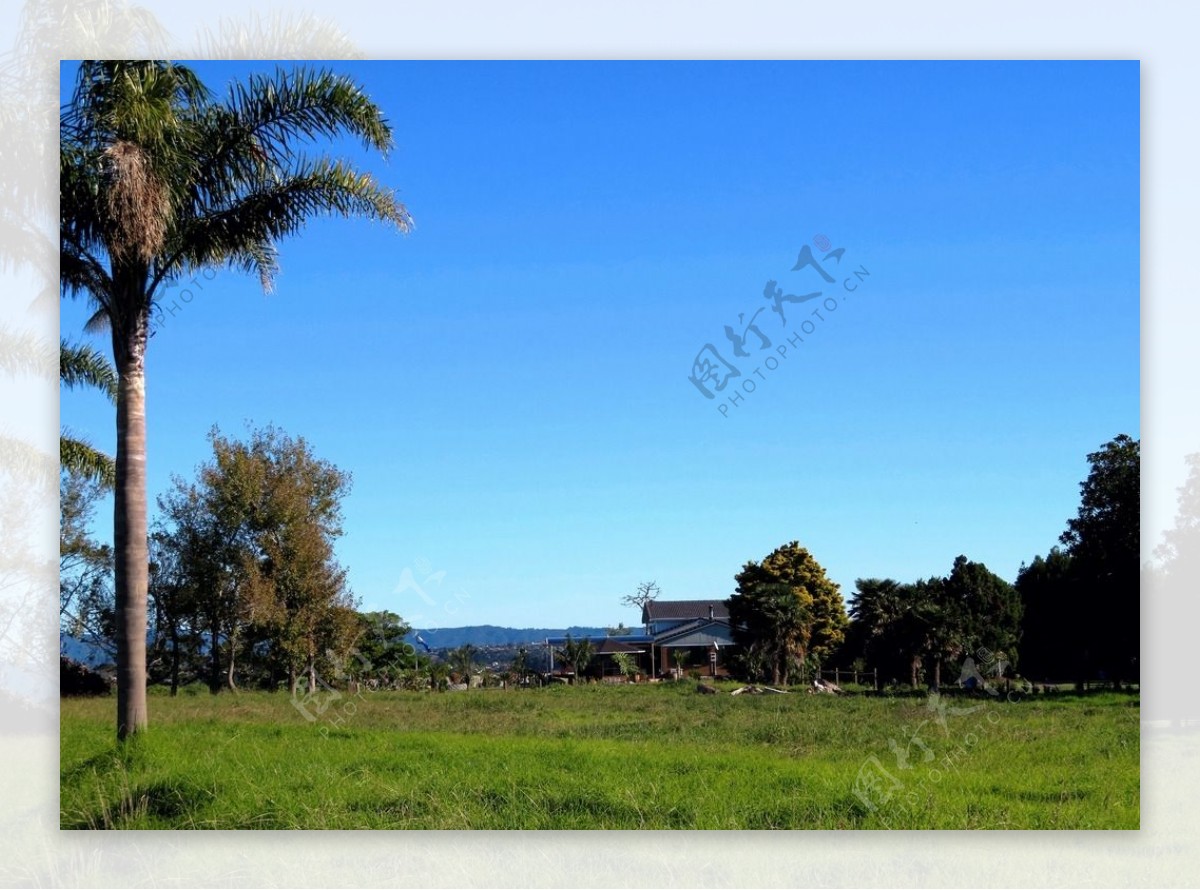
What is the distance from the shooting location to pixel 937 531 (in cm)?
866

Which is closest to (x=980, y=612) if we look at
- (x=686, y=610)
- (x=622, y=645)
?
(x=686, y=610)

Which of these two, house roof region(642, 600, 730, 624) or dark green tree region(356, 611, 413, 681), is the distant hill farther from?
house roof region(642, 600, 730, 624)

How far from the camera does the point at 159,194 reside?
7516 mm

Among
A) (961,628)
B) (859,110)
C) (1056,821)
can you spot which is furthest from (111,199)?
(961,628)

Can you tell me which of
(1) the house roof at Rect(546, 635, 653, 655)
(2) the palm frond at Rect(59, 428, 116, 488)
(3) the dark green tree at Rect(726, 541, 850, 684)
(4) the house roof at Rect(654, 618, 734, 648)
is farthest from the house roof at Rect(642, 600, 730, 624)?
(2) the palm frond at Rect(59, 428, 116, 488)

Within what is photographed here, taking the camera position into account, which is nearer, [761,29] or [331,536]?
[761,29]

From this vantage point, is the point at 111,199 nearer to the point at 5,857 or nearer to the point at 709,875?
the point at 5,857

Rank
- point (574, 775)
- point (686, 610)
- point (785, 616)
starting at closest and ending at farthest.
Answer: point (574, 775), point (785, 616), point (686, 610)

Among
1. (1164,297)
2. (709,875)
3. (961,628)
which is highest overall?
(1164,297)

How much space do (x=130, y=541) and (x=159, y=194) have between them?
2.17 meters

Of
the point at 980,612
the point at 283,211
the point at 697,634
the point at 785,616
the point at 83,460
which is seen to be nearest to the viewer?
the point at 283,211

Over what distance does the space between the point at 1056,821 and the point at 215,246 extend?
648 centimetres

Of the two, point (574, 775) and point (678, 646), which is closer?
point (574, 775)

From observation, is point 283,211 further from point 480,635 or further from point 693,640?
point 693,640
